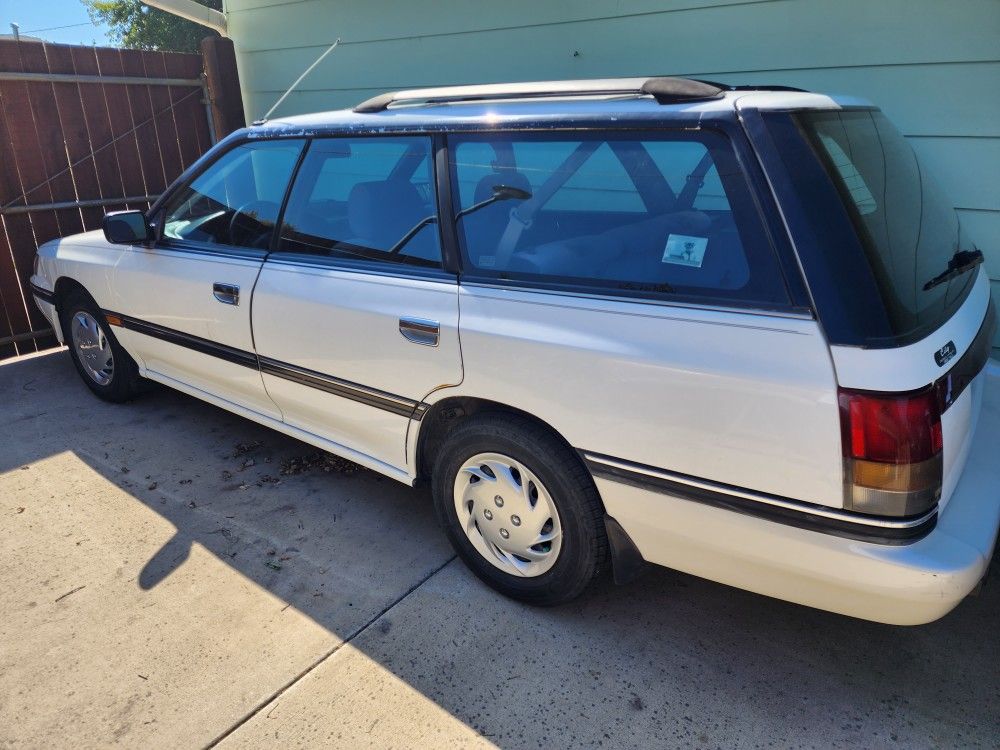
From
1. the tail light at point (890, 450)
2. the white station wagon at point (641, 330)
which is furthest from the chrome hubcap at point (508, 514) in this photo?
the tail light at point (890, 450)

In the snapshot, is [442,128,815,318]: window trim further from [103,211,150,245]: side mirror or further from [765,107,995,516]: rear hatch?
[103,211,150,245]: side mirror

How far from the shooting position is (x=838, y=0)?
11.9 ft

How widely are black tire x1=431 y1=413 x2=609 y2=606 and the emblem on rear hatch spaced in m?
1.04

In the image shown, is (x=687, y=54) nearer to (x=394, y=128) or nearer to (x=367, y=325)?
(x=394, y=128)

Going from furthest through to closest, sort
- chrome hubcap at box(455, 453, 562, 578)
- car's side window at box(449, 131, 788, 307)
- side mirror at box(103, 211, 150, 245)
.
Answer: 1. side mirror at box(103, 211, 150, 245)
2. chrome hubcap at box(455, 453, 562, 578)
3. car's side window at box(449, 131, 788, 307)

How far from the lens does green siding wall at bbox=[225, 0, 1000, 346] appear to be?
3424 mm

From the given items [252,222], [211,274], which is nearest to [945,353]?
[252,222]

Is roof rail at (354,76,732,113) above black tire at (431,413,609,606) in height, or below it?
above

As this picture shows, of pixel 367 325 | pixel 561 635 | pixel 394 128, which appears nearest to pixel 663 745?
pixel 561 635

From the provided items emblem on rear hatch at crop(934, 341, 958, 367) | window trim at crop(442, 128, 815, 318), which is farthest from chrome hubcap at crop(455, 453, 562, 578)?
emblem on rear hatch at crop(934, 341, 958, 367)

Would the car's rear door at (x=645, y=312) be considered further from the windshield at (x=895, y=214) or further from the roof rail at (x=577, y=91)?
the windshield at (x=895, y=214)

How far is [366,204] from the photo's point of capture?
10.2 feet

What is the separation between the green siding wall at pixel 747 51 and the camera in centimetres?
342

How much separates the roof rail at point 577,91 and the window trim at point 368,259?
21 cm
